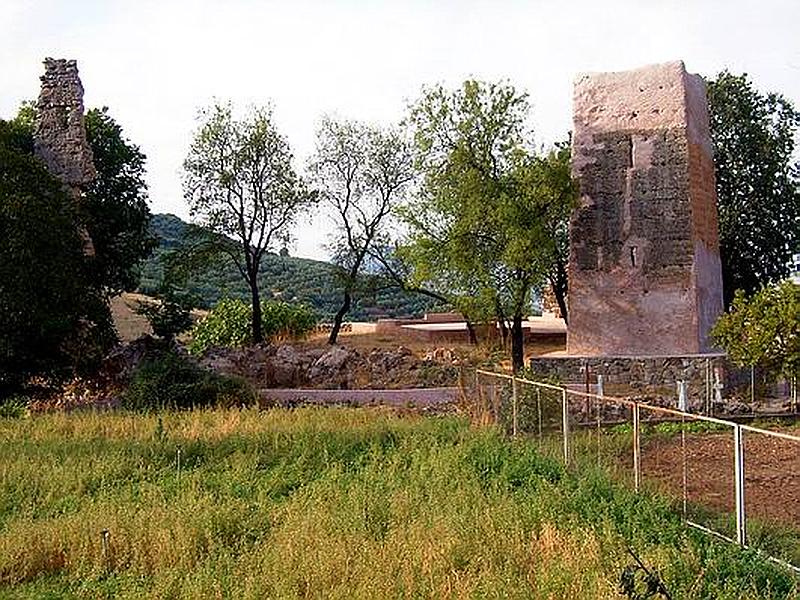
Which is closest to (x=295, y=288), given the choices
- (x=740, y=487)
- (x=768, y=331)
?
(x=768, y=331)

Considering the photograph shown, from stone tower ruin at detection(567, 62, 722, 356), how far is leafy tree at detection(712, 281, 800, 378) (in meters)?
3.64

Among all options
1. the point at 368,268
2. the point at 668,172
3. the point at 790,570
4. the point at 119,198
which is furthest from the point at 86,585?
the point at 368,268

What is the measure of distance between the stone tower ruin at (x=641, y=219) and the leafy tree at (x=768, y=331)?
12.0 ft

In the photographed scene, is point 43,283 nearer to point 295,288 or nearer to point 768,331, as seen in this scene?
point 768,331

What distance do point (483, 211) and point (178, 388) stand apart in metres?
8.09

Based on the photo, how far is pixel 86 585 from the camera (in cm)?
760

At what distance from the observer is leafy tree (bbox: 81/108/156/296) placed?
984 inches

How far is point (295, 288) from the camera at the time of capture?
5997 centimetres

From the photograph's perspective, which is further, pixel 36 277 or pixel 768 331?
pixel 36 277

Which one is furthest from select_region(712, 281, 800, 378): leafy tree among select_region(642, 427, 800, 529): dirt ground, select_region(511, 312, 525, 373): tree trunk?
select_region(511, 312, 525, 373): tree trunk

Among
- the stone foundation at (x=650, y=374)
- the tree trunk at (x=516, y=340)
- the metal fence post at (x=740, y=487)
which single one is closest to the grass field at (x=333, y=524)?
the metal fence post at (x=740, y=487)

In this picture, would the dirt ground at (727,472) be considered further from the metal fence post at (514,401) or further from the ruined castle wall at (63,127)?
the ruined castle wall at (63,127)

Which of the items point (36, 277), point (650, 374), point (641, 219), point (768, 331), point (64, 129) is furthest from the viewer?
point (64, 129)

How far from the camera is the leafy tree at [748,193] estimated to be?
28.8m
